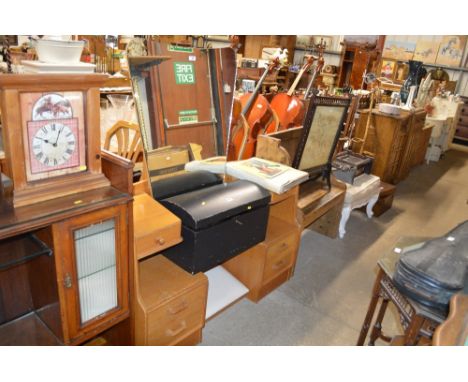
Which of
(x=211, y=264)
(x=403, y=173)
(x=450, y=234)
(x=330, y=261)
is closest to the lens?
(x=450, y=234)

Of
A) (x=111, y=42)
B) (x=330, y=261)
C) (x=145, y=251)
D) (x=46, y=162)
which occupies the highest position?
(x=111, y=42)

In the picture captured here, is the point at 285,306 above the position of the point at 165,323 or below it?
below

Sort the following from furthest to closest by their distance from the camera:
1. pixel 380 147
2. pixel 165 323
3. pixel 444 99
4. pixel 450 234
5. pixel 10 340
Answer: pixel 444 99 < pixel 380 147 < pixel 165 323 < pixel 450 234 < pixel 10 340

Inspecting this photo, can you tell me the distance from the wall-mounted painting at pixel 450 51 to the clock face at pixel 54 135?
9137 mm

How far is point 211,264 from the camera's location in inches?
74.7

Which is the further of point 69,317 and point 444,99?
point 444,99

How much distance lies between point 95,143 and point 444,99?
23.5 feet

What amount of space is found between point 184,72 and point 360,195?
85.0 inches

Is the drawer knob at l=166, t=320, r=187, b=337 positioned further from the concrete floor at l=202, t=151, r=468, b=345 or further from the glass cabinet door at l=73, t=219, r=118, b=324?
the glass cabinet door at l=73, t=219, r=118, b=324

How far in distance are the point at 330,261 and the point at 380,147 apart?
2.04m

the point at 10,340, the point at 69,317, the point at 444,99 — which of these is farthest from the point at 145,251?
the point at 444,99

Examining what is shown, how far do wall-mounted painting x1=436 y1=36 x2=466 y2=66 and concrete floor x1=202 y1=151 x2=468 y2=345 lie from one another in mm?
5194

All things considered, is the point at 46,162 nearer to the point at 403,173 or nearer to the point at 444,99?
the point at 403,173

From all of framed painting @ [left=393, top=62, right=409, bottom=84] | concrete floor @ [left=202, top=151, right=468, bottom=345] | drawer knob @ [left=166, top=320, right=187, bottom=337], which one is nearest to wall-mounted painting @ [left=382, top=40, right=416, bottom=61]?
framed painting @ [left=393, top=62, right=409, bottom=84]
